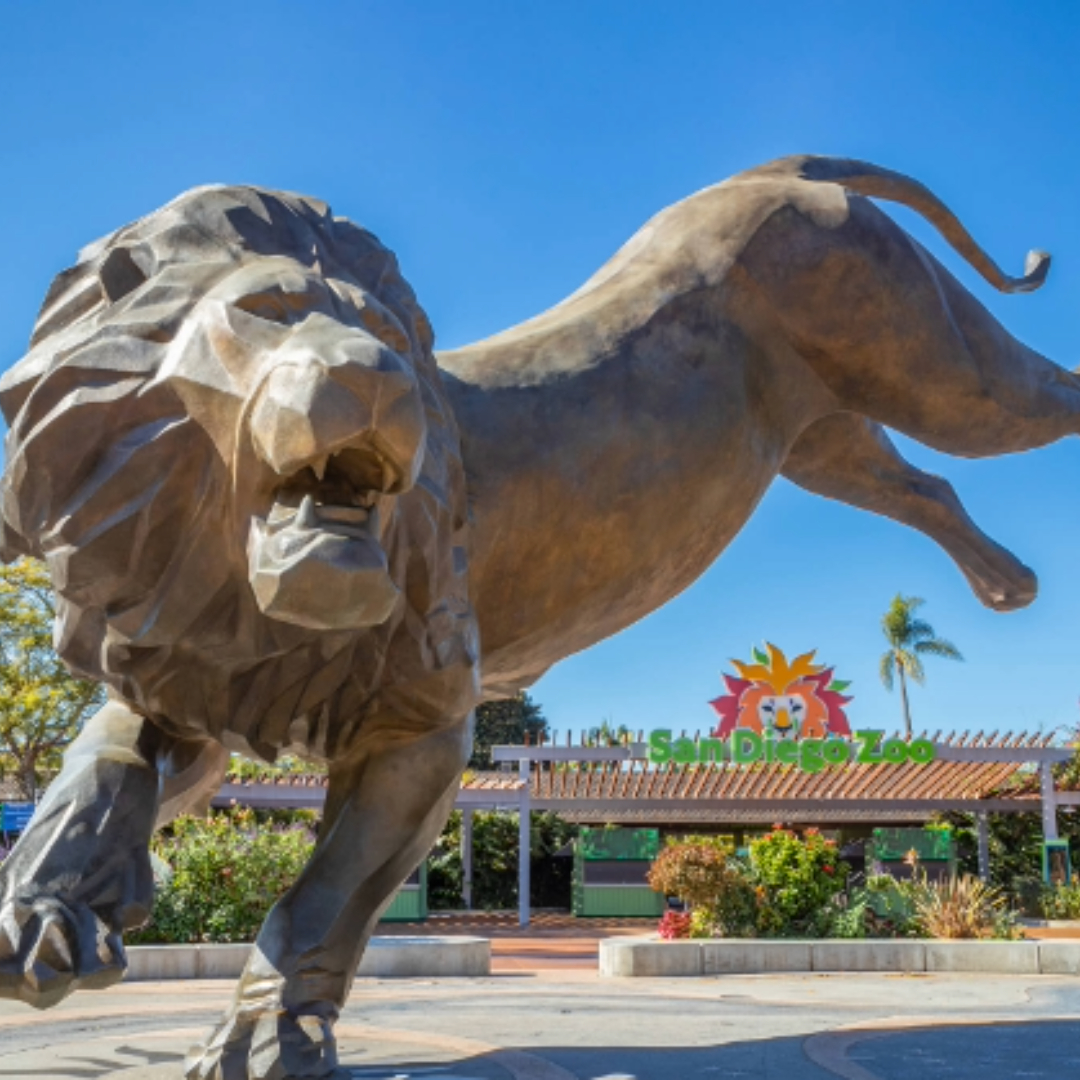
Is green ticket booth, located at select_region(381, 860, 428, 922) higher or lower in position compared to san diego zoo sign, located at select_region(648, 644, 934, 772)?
lower

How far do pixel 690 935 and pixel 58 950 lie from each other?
29.4 ft

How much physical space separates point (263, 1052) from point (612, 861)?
20.1 m

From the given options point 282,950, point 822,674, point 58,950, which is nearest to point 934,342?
point 282,950

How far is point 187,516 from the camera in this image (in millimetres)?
2117

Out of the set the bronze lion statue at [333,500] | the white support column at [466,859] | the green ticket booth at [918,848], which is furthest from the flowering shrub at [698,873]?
the white support column at [466,859]

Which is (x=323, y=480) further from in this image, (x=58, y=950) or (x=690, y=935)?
(x=690, y=935)

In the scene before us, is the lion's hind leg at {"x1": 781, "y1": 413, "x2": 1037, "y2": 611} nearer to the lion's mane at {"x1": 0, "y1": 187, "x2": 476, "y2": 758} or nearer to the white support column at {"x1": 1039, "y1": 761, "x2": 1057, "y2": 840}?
the lion's mane at {"x1": 0, "y1": 187, "x2": 476, "y2": 758}

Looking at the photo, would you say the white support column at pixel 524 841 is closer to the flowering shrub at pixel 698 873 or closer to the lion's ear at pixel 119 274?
the flowering shrub at pixel 698 873

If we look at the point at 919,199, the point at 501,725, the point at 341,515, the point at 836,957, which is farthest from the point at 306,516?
the point at 501,725

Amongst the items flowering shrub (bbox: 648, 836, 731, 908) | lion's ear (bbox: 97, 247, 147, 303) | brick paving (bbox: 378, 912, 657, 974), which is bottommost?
brick paving (bbox: 378, 912, 657, 974)

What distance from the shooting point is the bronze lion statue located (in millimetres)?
1968

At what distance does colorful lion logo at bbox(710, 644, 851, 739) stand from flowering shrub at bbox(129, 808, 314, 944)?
12516 mm

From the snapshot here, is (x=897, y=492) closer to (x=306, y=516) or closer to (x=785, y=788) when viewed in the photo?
(x=306, y=516)

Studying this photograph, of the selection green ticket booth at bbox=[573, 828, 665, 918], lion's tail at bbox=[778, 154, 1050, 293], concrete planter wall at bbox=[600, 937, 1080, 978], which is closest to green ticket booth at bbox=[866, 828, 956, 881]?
green ticket booth at bbox=[573, 828, 665, 918]
